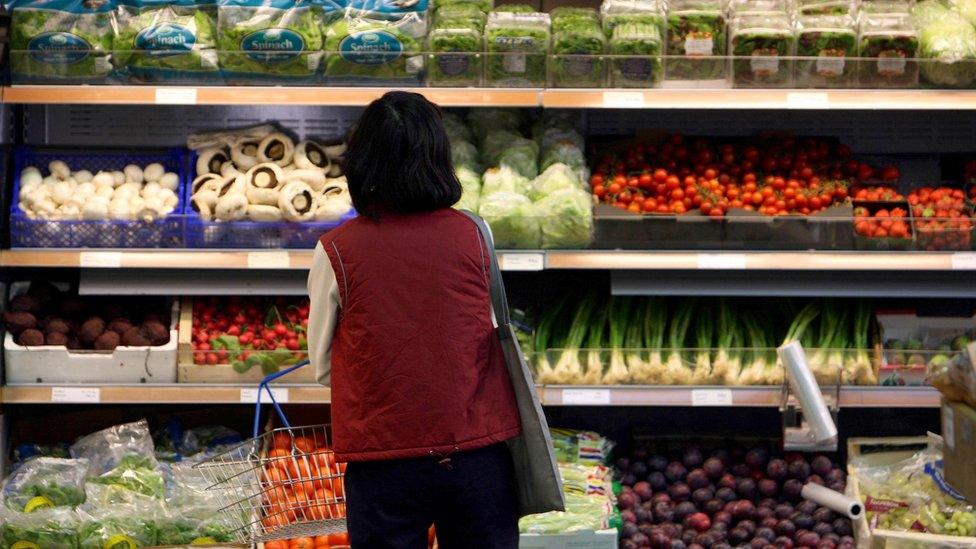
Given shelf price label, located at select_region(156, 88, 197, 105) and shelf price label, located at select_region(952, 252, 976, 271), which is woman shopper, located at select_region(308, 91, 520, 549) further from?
shelf price label, located at select_region(952, 252, 976, 271)

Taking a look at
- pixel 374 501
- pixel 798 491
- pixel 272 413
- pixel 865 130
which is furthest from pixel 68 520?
pixel 865 130

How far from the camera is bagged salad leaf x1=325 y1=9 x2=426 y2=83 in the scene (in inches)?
161

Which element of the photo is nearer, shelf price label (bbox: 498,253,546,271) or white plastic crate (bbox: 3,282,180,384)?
shelf price label (bbox: 498,253,546,271)

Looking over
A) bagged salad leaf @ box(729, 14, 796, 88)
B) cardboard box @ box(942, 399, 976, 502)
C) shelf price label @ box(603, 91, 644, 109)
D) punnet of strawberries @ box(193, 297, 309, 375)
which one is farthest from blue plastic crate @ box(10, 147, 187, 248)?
cardboard box @ box(942, 399, 976, 502)

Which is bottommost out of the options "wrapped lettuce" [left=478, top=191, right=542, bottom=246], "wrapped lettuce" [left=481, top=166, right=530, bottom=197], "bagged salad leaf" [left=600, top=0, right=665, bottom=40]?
"wrapped lettuce" [left=478, top=191, right=542, bottom=246]

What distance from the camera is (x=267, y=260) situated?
13.5 ft

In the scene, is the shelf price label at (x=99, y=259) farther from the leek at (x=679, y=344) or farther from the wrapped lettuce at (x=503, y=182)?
the leek at (x=679, y=344)

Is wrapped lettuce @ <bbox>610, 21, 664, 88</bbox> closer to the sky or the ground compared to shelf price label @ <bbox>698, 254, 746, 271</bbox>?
closer to the sky

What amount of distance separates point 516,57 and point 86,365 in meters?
1.74

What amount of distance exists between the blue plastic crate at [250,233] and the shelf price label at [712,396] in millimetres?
1308

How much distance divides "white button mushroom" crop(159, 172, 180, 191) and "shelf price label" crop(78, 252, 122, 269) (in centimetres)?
36

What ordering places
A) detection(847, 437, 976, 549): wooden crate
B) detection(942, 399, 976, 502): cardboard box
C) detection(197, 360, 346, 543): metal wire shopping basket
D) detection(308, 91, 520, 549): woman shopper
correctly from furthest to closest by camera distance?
detection(847, 437, 976, 549): wooden crate
detection(197, 360, 346, 543): metal wire shopping basket
detection(308, 91, 520, 549): woman shopper
detection(942, 399, 976, 502): cardboard box

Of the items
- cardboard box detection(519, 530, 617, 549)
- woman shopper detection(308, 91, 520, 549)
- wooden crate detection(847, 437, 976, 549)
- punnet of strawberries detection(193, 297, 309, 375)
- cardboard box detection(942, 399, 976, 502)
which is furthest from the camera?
punnet of strawberries detection(193, 297, 309, 375)

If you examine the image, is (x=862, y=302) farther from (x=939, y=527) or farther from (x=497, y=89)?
(x=497, y=89)
